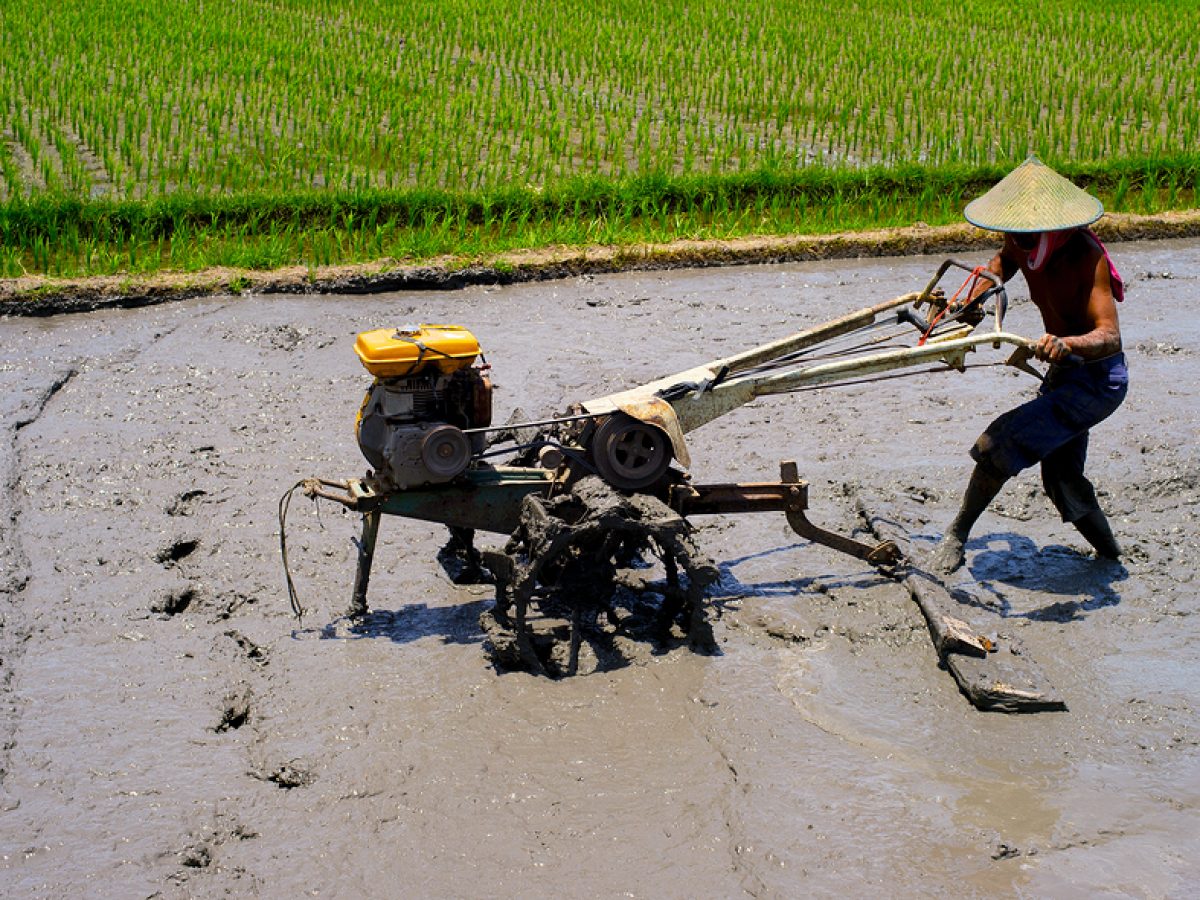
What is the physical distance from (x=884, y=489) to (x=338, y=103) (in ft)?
25.0

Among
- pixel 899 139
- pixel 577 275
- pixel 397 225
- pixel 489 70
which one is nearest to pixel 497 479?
pixel 577 275

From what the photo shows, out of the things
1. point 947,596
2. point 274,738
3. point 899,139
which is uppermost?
point 899,139

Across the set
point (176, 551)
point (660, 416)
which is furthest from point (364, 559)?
point (660, 416)

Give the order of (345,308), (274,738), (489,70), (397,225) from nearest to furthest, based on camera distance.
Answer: (274,738) → (345,308) → (397,225) → (489,70)

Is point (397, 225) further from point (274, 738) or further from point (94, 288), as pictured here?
point (274, 738)

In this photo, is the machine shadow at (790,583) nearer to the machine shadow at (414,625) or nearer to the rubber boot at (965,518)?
the rubber boot at (965,518)

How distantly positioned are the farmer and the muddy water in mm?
286

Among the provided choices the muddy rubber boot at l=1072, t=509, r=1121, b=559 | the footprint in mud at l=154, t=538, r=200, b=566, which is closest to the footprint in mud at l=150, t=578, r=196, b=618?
the footprint in mud at l=154, t=538, r=200, b=566

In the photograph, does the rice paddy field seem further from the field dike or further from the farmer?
the farmer

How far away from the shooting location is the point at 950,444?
6.12 m

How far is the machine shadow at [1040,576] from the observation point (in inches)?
190

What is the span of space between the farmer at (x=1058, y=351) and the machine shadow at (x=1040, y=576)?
0.11 metres

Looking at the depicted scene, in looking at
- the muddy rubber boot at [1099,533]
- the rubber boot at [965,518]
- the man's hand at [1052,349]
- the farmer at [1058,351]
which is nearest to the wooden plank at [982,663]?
the rubber boot at [965,518]

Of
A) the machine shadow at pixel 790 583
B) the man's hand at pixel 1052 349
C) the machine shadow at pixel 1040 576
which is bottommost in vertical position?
the machine shadow at pixel 790 583
